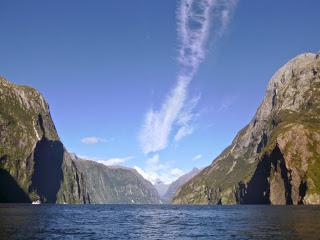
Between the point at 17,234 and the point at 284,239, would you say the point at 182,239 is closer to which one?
the point at 284,239

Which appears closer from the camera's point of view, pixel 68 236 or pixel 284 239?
pixel 284 239

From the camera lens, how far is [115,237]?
231 ft

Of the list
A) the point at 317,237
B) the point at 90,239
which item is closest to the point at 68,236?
the point at 90,239

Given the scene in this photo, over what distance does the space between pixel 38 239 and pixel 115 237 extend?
12224mm

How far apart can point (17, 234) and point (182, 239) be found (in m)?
22.2

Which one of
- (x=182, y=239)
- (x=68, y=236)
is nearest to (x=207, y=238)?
(x=182, y=239)

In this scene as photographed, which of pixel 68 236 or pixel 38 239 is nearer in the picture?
pixel 38 239

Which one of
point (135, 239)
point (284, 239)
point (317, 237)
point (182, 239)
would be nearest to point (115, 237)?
point (135, 239)

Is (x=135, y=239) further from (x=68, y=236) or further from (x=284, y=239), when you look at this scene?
(x=284, y=239)

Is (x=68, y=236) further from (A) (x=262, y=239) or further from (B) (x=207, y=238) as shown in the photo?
(A) (x=262, y=239)

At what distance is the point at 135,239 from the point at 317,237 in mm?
24215

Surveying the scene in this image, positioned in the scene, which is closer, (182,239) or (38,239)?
(38,239)

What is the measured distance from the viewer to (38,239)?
204 feet

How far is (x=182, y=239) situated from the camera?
2687 inches
